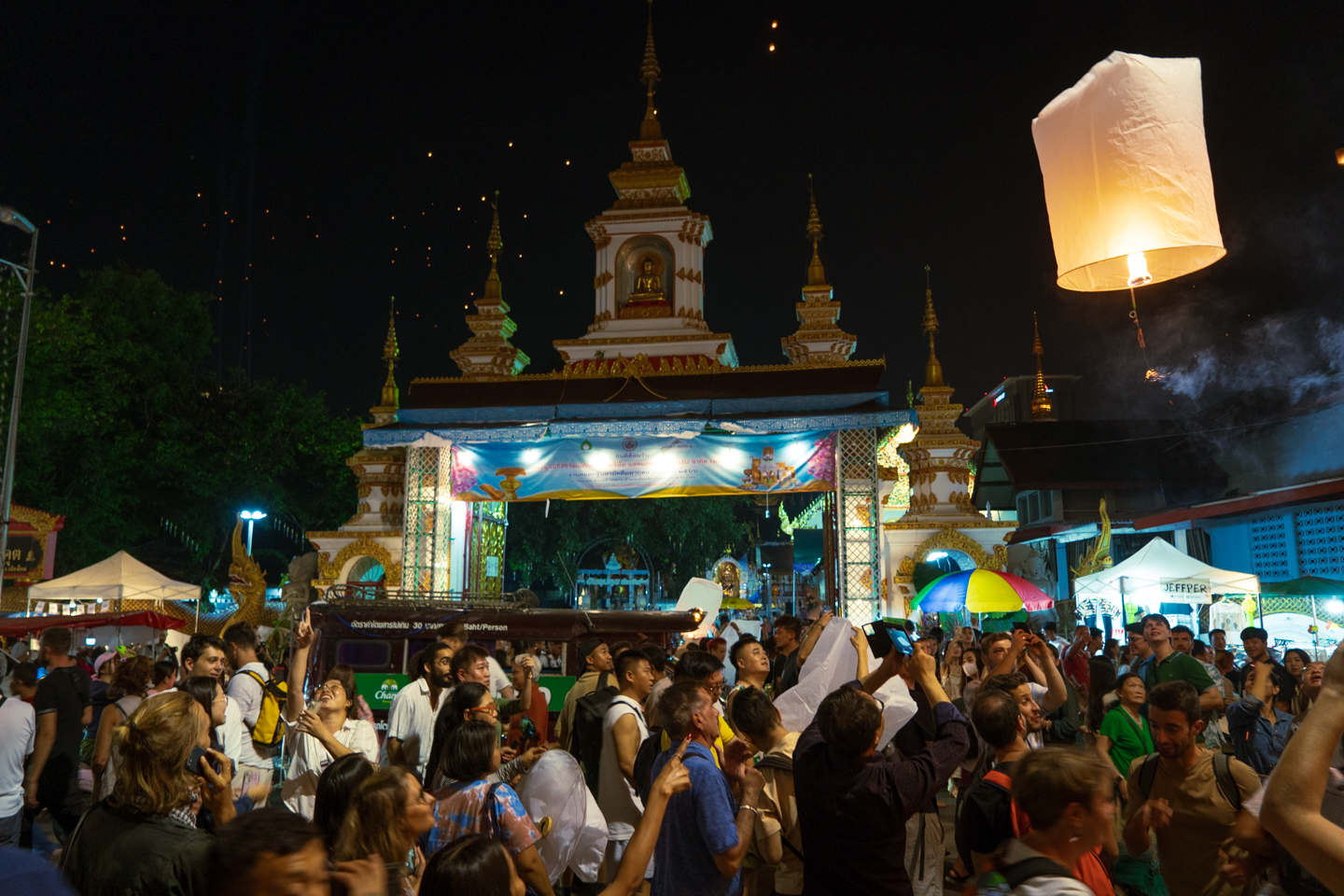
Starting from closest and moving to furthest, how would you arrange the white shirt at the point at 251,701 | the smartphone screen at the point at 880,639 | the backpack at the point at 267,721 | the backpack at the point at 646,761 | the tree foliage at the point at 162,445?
1. the backpack at the point at 646,761
2. the smartphone screen at the point at 880,639
3. the white shirt at the point at 251,701
4. the backpack at the point at 267,721
5. the tree foliage at the point at 162,445

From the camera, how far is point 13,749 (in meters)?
5.68

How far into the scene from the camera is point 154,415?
110 ft

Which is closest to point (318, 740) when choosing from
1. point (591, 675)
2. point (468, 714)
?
point (468, 714)

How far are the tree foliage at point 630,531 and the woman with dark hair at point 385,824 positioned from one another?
103 ft

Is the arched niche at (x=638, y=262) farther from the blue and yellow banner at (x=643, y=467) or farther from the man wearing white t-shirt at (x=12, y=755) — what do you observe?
the man wearing white t-shirt at (x=12, y=755)

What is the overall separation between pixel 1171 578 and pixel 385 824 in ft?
51.6

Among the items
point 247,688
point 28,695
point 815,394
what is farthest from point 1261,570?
point 28,695

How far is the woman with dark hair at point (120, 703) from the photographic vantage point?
235 inches

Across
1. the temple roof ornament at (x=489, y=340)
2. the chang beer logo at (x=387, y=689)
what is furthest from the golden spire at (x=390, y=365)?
the chang beer logo at (x=387, y=689)

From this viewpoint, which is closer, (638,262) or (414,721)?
(414,721)

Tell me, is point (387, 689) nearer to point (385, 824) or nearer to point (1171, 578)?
point (385, 824)

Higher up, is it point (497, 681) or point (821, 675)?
point (821, 675)

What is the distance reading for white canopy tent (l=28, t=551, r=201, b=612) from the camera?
17625mm

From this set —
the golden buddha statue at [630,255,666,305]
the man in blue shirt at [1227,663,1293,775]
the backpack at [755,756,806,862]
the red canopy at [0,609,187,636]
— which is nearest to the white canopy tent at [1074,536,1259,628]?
the man in blue shirt at [1227,663,1293,775]
